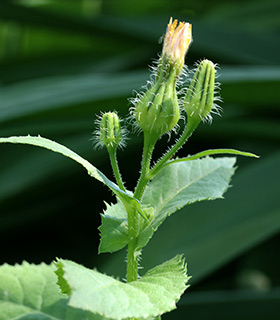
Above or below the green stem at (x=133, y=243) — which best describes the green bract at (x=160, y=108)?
above

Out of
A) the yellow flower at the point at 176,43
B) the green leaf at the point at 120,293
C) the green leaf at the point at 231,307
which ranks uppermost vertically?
the yellow flower at the point at 176,43

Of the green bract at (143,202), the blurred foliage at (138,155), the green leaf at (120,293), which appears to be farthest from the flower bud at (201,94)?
the blurred foliage at (138,155)

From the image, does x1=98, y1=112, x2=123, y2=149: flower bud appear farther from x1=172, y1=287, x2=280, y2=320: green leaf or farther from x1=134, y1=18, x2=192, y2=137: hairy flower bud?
x1=172, y1=287, x2=280, y2=320: green leaf

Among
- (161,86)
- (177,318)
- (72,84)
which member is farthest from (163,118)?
(72,84)

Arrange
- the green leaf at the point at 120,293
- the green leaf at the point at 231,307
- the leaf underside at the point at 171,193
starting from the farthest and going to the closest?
1. the green leaf at the point at 231,307
2. the leaf underside at the point at 171,193
3. the green leaf at the point at 120,293

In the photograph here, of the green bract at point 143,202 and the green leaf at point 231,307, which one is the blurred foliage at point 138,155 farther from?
the green bract at point 143,202

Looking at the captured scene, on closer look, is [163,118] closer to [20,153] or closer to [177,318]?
[177,318]

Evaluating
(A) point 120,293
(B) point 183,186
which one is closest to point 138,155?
(B) point 183,186
